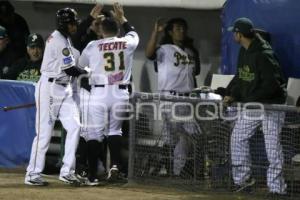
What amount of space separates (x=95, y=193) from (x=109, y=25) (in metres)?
1.98

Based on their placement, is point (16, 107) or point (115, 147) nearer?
point (115, 147)

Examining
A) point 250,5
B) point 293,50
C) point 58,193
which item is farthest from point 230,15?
point 58,193

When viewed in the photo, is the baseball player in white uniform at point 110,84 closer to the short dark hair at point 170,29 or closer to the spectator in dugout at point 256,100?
the short dark hair at point 170,29

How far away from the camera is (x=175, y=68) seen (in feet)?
34.6

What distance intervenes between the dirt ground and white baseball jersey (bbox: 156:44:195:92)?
1624 mm

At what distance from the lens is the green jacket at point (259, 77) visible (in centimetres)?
895

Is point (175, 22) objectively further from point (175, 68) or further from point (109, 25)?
point (109, 25)

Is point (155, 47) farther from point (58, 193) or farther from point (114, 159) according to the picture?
point (58, 193)

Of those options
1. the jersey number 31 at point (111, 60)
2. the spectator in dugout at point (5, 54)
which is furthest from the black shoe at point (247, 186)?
the spectator in dugout at point (5, 54)

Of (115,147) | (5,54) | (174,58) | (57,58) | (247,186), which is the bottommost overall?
(247,186)

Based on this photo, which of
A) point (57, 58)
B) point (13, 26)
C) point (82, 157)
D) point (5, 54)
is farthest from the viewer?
point (13, 26)

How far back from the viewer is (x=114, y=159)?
971cm

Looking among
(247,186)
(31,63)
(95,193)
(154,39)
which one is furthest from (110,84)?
(247,186)

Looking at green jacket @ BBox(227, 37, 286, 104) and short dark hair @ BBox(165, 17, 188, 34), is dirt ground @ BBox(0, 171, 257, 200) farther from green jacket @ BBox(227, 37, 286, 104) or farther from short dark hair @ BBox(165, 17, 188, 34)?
short dark hair @ BBox(165, 17, 188, 34)
